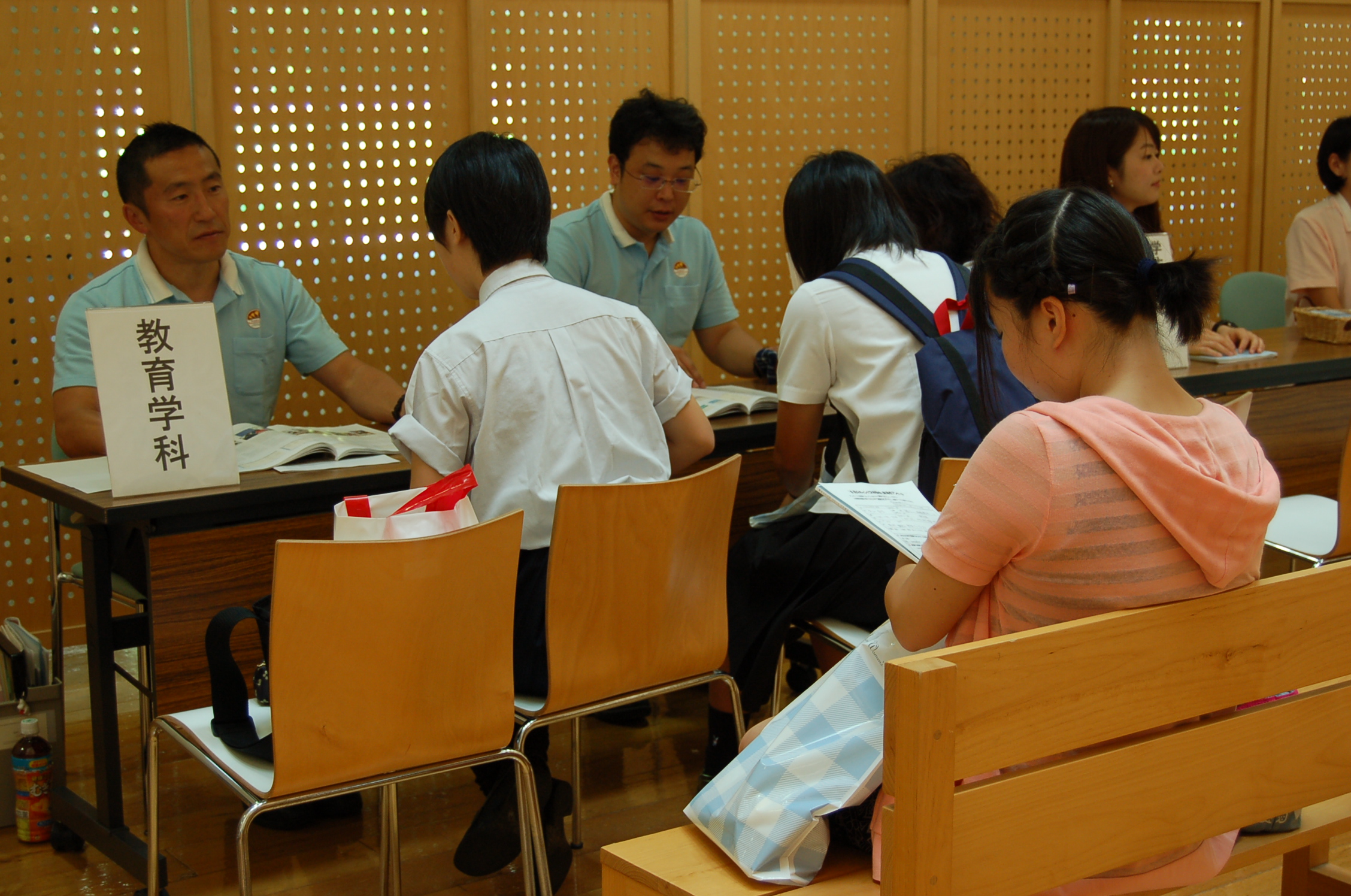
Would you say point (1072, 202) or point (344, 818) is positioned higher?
point (1072, 202)

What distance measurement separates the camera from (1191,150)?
5.57 metres

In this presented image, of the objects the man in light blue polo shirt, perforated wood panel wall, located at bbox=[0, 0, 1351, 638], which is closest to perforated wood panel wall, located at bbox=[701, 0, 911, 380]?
perforated wood panel wall, located at bbox=[0, 0, 1351, 638]

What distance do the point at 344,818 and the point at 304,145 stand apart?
7.27 ft

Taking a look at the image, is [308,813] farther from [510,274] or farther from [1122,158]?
[1122,158]

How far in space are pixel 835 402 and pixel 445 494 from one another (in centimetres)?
98

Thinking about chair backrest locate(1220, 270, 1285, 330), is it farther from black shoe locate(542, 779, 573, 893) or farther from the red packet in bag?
the red packet in bag

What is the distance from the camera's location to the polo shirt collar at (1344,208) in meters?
4.49

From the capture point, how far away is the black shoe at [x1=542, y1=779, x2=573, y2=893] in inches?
86.4

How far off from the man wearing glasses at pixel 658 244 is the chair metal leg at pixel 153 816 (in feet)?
6.08

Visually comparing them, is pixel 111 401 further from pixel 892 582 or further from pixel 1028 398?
pixel 1028 398

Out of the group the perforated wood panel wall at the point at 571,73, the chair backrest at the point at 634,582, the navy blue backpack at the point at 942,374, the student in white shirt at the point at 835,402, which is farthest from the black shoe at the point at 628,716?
the perforated wood panel wall at the point at 571,73

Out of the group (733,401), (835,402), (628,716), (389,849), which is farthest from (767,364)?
(389,849)

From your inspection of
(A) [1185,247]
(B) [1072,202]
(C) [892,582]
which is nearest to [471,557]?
(C) [892,582]

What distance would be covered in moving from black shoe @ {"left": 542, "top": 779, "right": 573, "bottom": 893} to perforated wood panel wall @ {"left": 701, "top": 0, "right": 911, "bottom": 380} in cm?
272
